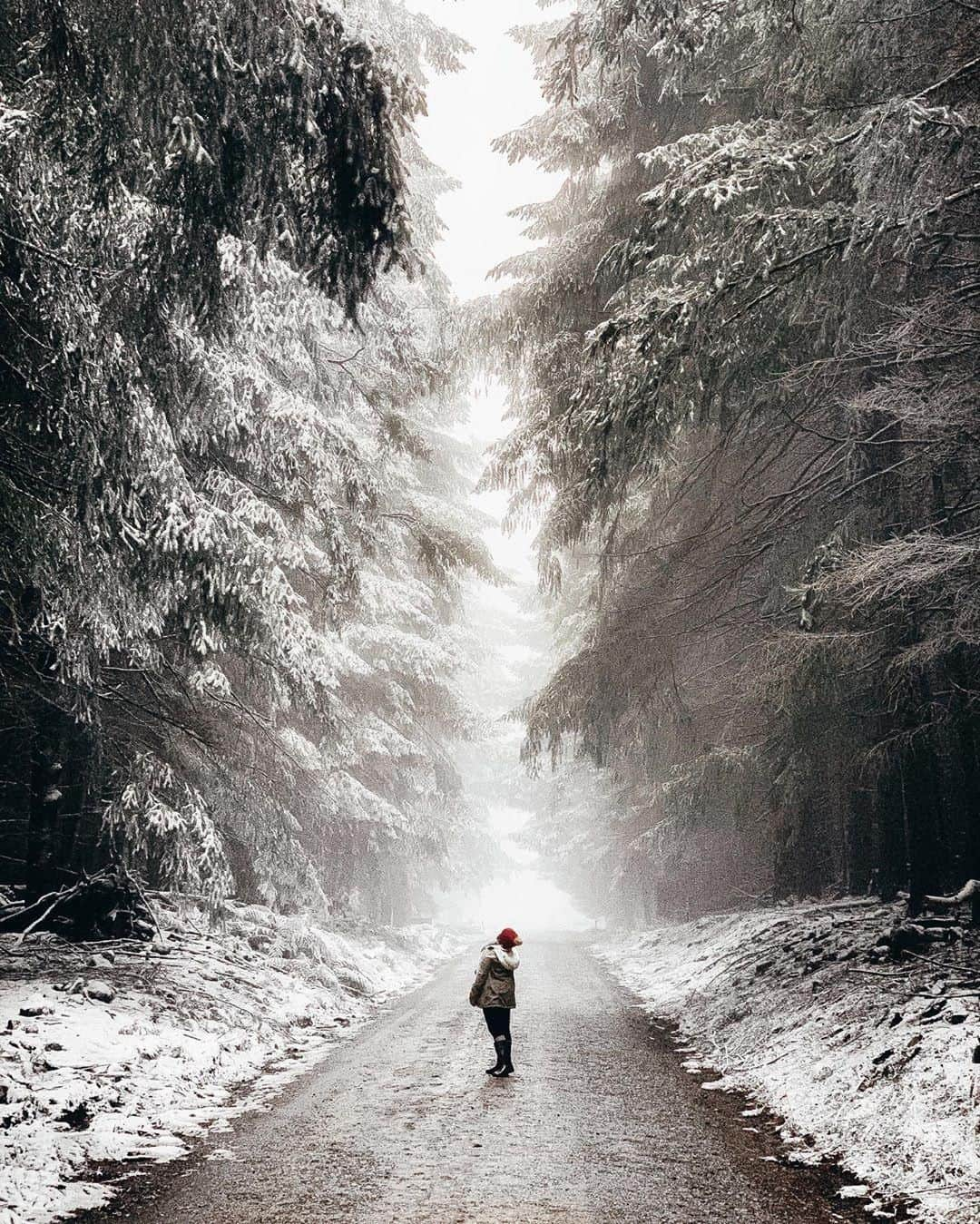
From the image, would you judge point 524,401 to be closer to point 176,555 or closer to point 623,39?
point 623,39

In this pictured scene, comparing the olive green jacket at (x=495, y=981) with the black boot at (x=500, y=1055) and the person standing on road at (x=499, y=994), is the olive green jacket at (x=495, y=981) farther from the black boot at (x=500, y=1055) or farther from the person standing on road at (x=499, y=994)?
the black boot at (x=500, y=1055)

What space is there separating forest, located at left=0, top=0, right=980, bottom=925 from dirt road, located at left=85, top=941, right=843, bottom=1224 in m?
3.04

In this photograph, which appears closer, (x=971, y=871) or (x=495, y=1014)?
(x=495, y=1014)

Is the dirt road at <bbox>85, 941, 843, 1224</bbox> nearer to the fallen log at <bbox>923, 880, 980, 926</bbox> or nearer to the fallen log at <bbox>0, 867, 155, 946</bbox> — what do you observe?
the fallen log at <bbox>923, 880, 980, 926</bbox>

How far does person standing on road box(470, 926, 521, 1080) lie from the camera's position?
7.66 meters

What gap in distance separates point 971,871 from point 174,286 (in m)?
9.30

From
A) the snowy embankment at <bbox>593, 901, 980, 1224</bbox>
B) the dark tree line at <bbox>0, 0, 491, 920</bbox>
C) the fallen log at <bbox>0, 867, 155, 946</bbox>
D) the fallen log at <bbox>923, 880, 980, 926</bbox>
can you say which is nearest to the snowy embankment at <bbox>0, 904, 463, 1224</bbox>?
the fallen log at <bbox>0, 867, 155, 946</bbox>

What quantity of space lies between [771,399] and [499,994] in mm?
6651

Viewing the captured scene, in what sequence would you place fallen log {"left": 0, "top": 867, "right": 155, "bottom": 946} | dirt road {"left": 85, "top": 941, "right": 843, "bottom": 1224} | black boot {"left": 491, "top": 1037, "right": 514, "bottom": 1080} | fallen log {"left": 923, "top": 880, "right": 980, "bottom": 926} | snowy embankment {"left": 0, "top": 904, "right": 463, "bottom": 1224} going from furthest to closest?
fallen log {"left": 0, "top": 867, "right": 155, "bottom": 946} → black boot {"left": 491, "top": 1037, "right": 514, "bottom": 1080} → fallen log {"left": 923, "top": 880, "right": 980, "bottom": 926} → snowy embankment {"left": 0, "top": 904, "right": 463, "bottom": 1224} → dirt road {"left": 85, "top": 941, "right": 843, "bottom": 1224}

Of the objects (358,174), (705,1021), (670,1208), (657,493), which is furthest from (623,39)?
(705,1021)

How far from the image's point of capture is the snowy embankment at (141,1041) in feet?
16.5

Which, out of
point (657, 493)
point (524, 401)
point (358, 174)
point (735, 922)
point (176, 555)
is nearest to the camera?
point (358, 174)

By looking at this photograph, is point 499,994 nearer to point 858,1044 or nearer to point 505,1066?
point 505,1066

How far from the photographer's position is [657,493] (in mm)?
11523
